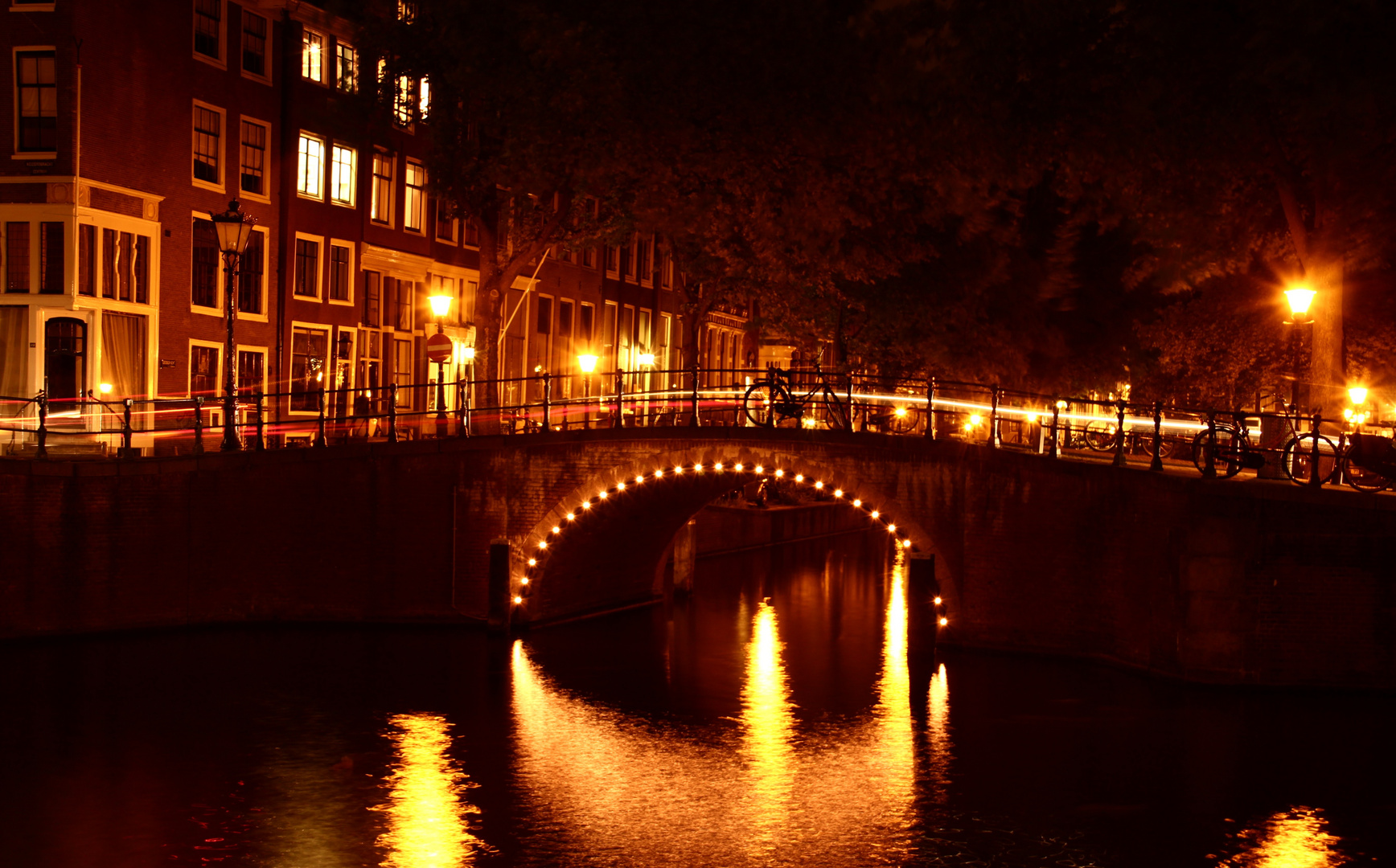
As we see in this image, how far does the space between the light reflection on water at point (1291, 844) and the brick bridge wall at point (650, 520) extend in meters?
4.59

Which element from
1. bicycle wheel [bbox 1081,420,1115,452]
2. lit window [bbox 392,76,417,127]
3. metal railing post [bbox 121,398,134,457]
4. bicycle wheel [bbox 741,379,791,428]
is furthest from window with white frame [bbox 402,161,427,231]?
bicycle wheel [bbox 1081,420,1115,452]

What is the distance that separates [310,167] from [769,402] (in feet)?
47.0

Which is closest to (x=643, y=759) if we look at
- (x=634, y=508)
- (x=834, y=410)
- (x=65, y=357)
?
(x=834, y=410)

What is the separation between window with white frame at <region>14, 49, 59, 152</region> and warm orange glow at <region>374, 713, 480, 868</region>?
48.5ft

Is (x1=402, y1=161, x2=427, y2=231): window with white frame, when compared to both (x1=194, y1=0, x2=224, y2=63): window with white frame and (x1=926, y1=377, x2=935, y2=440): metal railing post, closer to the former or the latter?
(x1=194, y1=0, x2=224, y2=63): window with white frame

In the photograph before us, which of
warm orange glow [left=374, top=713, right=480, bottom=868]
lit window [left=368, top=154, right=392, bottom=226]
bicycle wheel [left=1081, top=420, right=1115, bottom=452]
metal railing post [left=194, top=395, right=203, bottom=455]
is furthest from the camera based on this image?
lit window [left=368, top=154, right=392, bottom=226]

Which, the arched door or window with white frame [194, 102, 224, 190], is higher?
window with white frame [194, 102, 224, 190]

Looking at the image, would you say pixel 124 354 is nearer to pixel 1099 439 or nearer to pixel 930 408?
pixel 930 408

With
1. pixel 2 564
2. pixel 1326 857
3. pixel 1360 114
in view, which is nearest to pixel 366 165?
pixel 2 564

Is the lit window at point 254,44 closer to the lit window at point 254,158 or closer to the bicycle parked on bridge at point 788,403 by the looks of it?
the lit window at point 254,158

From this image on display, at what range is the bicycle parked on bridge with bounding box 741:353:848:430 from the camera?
23.6m

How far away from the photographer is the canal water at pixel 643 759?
14.1 metres

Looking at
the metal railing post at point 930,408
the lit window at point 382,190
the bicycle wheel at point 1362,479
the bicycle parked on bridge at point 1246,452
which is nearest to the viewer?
the bicycle wheel at point 1362,479

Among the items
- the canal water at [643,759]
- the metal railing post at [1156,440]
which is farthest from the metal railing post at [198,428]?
the metal railing post at [1156,440]
